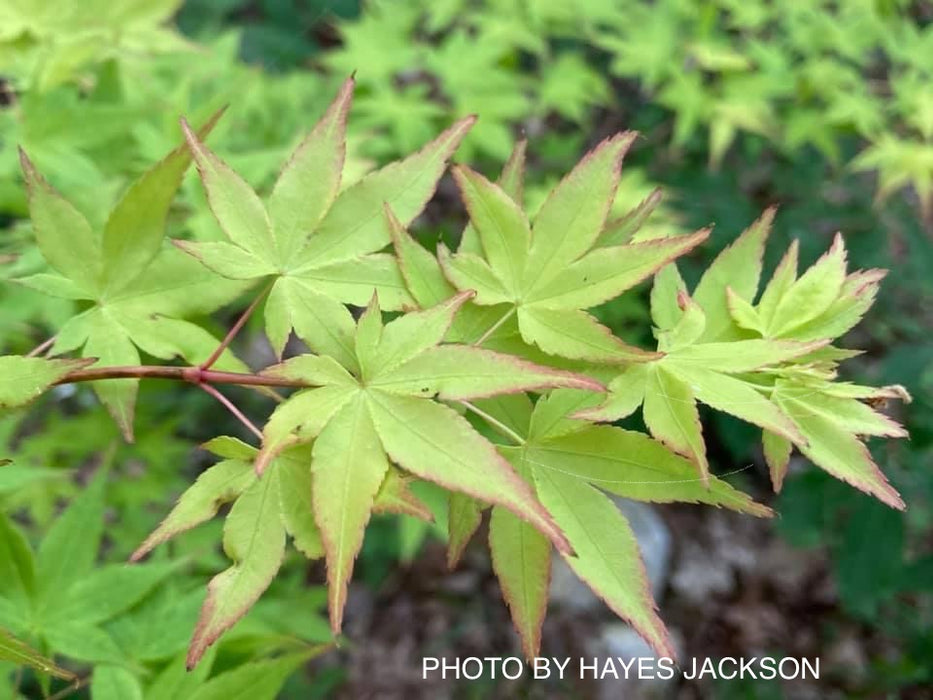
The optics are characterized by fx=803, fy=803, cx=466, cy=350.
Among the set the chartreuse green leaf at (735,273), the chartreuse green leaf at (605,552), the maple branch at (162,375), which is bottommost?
the chartreuse green leaf at (605,552)

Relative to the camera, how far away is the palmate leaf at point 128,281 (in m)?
0.85

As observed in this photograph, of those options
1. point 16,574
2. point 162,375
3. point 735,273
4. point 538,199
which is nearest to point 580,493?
point 735,273

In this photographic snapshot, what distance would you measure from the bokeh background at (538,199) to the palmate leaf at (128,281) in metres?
0.26

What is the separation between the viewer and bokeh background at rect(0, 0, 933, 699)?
1.35m

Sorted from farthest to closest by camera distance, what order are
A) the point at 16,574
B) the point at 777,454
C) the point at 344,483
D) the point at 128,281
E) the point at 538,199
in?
the point at 538,199
the point at 16,574
the point at 128,281
the point at 777,454
the point at 344,483

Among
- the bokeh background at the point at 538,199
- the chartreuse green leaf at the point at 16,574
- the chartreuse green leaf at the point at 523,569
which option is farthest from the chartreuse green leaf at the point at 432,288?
the chartreuse green leaf at the point at 16,574

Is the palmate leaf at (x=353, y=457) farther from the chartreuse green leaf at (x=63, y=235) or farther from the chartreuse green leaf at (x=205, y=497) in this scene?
the chartreuse green leaf at (x=63, y=235)

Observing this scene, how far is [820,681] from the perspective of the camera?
103 inches

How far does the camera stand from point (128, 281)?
89 centimetres

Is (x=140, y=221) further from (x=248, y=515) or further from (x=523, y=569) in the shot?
(x=523, y=569)

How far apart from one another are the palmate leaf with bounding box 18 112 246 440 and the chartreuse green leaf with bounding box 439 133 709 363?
0.89ft

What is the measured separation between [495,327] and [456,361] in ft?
0.39

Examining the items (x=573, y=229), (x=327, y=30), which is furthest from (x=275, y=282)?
(x=327, y=30)

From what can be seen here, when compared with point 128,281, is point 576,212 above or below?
above
